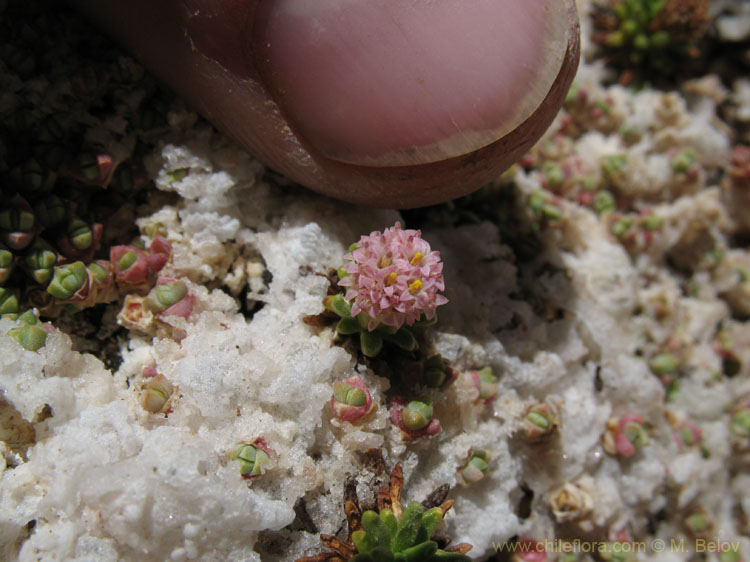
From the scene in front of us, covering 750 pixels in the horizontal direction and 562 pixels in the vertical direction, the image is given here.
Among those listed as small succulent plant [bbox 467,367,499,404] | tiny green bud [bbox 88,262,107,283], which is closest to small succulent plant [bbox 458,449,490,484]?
small succulent plant [bbox 467,367,499,404]

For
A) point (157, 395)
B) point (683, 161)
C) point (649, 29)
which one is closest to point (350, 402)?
point (157, 395)

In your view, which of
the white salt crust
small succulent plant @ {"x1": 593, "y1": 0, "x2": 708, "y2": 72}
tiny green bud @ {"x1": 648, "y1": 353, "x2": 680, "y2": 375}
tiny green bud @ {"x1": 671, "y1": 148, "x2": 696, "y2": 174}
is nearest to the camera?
the white salt crust

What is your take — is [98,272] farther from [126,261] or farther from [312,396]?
[312,396]

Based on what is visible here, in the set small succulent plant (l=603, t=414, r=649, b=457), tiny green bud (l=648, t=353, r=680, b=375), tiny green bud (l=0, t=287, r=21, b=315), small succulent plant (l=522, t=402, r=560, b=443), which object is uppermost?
tiny green bud (l=0, t=287, r=21, b=315)

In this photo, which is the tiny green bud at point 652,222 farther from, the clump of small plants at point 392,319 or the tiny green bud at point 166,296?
the tiny green bud at point 166,296

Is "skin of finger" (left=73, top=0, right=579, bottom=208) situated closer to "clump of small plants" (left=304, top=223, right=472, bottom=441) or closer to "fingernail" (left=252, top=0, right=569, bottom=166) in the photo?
"fingernail" (left=252, top=0, right=569, bottom=166)

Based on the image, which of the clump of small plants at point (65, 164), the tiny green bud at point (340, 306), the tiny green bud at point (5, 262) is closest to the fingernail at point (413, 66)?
the tiny green bud at point (340, 306)
